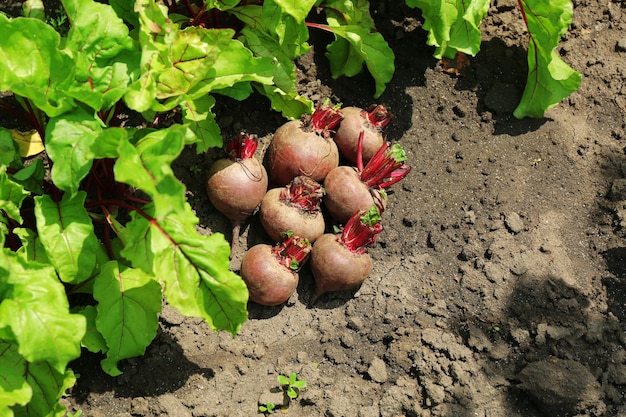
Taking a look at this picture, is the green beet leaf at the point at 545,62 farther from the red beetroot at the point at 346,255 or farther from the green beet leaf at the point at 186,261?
the green beet leaf at the point at 186,261

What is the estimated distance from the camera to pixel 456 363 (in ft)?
12.2

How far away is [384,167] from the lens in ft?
13.0

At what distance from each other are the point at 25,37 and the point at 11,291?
3.82 feet

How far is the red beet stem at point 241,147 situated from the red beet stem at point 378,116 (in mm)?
715

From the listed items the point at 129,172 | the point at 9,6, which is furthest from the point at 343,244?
the point at 9,6

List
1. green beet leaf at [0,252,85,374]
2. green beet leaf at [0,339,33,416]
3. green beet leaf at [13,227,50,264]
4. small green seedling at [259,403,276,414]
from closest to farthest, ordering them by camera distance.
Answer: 1. green beet leaf at [0,252,85,374]
2. green beet leaf at [0,339,33,416]
3. green beet leaf at [13,227,50,264]
4. small green seedling at [259,403,276,414]

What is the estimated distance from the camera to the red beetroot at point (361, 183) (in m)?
3.92

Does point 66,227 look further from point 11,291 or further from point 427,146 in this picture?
point 427,146

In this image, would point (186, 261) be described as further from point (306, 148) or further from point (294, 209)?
point (306, 148)

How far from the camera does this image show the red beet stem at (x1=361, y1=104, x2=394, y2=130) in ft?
13.4

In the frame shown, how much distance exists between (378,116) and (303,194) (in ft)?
2.25

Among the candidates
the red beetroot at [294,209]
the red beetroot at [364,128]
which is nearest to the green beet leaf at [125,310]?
the red beetroot at [294,209]

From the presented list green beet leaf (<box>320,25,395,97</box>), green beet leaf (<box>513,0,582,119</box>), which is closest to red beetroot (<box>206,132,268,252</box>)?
green beet leaf (<box>320,25,395,97</box>)

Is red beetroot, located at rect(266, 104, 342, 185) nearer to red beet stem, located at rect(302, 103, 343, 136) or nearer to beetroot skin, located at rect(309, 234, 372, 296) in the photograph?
red beet stem, located at rect(302, 103, 343, 136)
